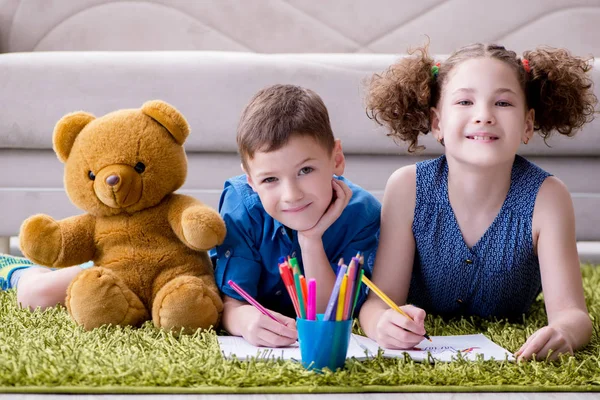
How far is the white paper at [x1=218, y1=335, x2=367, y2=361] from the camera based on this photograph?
1039mm

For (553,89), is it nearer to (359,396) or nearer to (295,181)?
(295,181)

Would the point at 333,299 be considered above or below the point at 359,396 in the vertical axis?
above

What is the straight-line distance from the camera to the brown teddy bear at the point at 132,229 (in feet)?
3.92

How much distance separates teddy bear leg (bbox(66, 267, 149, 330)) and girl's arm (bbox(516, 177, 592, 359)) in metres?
0.59

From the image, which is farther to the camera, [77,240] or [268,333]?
[77,240]

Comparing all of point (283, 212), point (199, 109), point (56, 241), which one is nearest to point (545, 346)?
point (283, 212)

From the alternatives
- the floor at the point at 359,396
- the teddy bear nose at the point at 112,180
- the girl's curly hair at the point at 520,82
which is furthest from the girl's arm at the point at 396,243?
the teddy bear nose at the point at 112,180

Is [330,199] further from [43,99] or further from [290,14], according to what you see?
[290,14]

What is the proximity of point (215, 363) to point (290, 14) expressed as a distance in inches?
68.8

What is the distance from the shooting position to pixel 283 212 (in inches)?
48.3

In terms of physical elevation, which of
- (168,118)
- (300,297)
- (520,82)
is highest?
(520,82)

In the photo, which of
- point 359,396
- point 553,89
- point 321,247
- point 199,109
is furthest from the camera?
point 199,109

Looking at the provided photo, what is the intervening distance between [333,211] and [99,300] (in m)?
0.38

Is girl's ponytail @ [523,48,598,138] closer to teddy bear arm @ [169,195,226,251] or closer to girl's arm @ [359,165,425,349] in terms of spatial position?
girl's arm @ [359,165,425,349]
